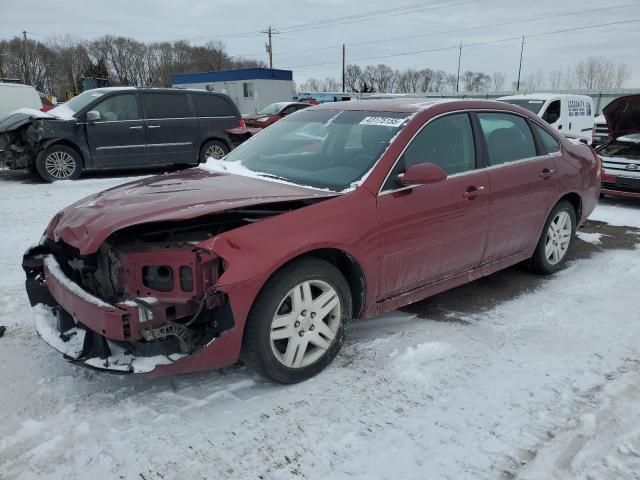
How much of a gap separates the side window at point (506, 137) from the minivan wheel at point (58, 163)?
813cm

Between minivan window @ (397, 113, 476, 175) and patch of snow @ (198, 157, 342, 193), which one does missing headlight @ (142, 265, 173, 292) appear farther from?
minivan window @ (397, 113, 476, 175)

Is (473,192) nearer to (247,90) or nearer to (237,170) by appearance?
(237,170)

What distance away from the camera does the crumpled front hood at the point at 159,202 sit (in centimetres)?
268

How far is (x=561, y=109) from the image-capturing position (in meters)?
12.9

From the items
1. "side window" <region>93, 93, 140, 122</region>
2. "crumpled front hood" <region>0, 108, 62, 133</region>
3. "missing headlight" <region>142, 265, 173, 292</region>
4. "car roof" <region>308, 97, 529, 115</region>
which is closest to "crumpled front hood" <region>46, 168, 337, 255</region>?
"missing headlight" <region>142, 265, 173, 292</region>

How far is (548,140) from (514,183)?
908 millimetres

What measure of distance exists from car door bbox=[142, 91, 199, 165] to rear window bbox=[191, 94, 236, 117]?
233mm

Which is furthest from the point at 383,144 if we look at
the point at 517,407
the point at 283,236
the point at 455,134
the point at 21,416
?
the point at 21,416

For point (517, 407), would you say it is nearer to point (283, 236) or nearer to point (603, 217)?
point (283, 236)

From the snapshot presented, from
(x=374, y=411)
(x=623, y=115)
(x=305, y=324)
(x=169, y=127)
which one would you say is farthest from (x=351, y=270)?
(x=169, y=127)

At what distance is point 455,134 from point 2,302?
3861mm

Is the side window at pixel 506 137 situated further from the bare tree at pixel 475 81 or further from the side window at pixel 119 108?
the bare tree at pixel 475 81

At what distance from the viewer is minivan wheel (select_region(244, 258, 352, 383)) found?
9.11 feet

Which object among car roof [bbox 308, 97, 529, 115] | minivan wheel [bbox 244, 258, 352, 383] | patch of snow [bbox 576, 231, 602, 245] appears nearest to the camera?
minivan wheel [bbox 244, 258, 352, 383]
